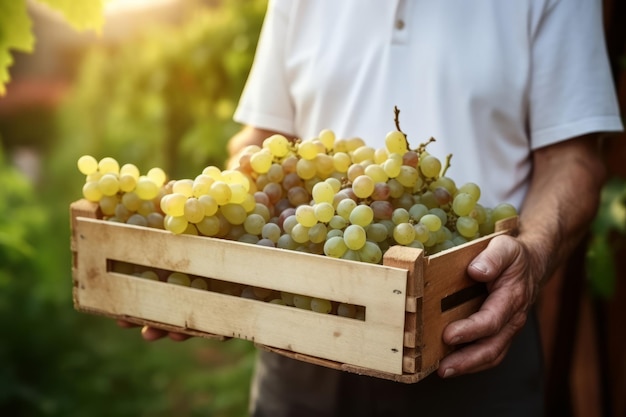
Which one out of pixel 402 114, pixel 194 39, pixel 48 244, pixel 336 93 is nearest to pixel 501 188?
pixel 402 114

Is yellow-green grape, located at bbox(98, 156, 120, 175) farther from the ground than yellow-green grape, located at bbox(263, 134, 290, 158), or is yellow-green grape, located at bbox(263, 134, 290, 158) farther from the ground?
yellow-green grape, located at bbox(263, 134, 290, 158)

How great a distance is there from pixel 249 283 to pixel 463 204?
0.37m

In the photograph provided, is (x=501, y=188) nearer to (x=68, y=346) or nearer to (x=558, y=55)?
(x=558, y=55)

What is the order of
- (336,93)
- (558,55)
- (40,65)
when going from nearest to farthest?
→ (558,55)
(336,93)
(40,65)

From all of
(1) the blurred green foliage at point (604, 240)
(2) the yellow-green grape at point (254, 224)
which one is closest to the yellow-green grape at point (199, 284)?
(2) the yellow-green grape at point (254, 224)

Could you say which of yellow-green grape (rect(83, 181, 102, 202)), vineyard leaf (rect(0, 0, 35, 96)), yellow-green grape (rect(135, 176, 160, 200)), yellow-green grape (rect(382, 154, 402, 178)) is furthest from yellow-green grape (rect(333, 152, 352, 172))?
vineyard leaf (rect(0, 0, 35, 96))

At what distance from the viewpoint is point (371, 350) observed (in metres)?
1.05

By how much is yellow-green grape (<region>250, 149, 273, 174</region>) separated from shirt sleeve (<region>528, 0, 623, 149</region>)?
0.58 m

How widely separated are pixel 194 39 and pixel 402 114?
150cm

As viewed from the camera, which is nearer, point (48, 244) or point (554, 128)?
point (554, 128)

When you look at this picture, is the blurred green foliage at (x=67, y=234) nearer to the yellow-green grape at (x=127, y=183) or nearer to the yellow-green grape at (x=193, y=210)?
the yellow-green grape at (x=127, y=183)

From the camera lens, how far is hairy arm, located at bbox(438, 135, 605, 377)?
1.13 metres

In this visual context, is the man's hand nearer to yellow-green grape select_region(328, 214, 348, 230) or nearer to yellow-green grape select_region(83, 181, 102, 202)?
yellow-green grape select_region(328, 214, 348, 230)

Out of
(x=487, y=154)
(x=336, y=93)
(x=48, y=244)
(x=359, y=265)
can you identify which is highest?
(x=336, y=93)
